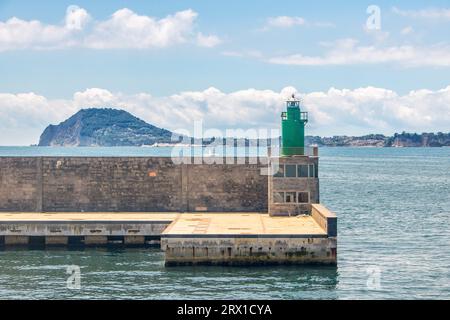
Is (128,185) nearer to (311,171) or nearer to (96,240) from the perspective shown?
(96,240)

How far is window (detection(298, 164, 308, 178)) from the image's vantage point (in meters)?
47.8

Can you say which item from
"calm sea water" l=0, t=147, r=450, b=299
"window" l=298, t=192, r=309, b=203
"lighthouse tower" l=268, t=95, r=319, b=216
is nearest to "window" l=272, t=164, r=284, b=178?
"lighthouse tower" l=268, t=95, r=319, b=216

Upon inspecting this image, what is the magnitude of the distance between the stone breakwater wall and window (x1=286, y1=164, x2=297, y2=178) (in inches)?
124

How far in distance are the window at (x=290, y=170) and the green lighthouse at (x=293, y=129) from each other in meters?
0.76

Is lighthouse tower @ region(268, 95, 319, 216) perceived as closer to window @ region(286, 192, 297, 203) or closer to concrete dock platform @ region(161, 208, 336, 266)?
window @ region(286, 192, 297, 203)

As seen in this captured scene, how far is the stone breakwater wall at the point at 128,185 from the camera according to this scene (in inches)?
2008

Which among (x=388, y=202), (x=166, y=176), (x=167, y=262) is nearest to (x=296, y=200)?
(x=166, y=176)

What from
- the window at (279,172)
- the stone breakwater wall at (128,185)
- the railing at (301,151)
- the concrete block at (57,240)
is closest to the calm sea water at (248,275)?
the concrete block at (57,240)

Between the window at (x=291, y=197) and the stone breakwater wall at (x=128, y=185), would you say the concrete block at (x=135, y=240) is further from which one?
the window at (x=291, y=197)

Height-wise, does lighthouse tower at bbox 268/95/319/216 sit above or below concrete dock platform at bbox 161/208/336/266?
above

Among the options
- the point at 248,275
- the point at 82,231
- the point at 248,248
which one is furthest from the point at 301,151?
the point at 82,231

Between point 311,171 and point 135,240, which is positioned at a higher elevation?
point 311,171

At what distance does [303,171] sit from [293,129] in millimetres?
2710

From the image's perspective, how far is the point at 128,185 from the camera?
51344 mm
